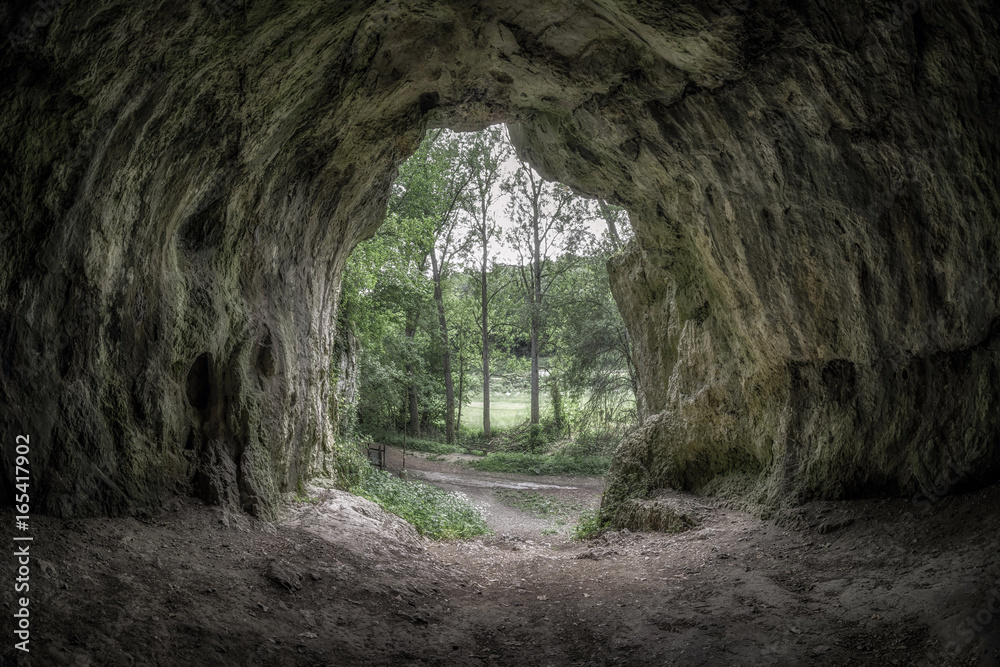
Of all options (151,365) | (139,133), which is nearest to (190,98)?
(139,133)

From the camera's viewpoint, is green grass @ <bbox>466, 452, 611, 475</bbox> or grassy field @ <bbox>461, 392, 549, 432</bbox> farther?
grassy field @ <bbox>461, 392, 549, 432</bbox>

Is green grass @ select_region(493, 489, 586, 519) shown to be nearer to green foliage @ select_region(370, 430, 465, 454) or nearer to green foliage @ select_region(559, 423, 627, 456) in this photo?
green foliage @ select_region(559, 423, 627, 456)

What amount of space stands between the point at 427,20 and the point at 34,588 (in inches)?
289

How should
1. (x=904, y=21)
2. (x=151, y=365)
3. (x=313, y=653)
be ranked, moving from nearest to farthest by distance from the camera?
(x=313, y=653)
(x=904, y=21)
(x=151, y=365)

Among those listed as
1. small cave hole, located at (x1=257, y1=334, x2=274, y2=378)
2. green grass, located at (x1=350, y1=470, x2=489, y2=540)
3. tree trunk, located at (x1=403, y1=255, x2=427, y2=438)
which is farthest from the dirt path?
small cave hole, located at (x1=257, y1=334, x2=274, y2=378)

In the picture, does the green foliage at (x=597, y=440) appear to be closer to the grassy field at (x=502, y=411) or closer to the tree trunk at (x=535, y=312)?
the tree trunk at (x=535, y=312)

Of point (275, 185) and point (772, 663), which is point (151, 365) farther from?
point (772, 663)

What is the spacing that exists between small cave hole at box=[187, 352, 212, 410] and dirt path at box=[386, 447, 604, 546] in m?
7.19

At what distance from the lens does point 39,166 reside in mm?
4820

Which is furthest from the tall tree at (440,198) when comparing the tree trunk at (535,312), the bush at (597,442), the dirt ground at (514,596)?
the dirt ground at (514,596)

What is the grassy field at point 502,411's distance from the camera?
102 feet

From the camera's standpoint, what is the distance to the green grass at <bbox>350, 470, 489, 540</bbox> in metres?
11.4

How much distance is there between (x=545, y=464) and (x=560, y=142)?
14284mm

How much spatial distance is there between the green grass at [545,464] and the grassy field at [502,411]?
5544 mm
